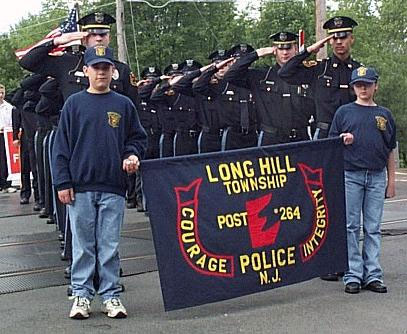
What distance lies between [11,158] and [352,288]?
12.0 metres

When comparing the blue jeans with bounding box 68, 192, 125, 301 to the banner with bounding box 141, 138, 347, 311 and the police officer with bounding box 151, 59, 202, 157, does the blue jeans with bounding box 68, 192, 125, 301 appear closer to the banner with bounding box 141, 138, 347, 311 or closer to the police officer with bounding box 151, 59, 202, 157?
the banner with bounding box 141, 138, 347, 311

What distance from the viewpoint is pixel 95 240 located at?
6.34 metres

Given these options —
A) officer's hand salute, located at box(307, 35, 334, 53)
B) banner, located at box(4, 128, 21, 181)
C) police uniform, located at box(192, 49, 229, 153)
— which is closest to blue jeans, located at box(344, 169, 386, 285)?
officer's hand salute, located at box(307, 35, 334, 53)

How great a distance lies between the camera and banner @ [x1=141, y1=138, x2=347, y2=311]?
620 centimetres

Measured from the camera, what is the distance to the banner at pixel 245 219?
6.20m

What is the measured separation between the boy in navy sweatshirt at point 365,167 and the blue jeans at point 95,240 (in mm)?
1970

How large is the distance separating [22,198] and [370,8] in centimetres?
2394

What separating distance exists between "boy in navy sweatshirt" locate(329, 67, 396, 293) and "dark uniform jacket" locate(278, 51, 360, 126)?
47 centimetres

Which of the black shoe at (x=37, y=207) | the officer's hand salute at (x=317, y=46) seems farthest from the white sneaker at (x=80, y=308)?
the black shoe at (x=37, y=207)

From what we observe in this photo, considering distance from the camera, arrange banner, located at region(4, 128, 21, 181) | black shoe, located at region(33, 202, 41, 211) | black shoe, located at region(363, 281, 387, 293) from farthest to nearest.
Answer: banner, located at region(4, 128, 21, 181) → black shoe, located at region(33, 202, 41, 211) → black shoe, located at region(363, 281, 387, 293)

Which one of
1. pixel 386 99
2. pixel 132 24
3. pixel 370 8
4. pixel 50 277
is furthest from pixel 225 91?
pixel 132 24

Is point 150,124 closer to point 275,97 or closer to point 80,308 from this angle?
point 275,97

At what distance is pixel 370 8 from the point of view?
35312 mm

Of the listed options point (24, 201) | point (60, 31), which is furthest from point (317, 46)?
point (60, 31)
